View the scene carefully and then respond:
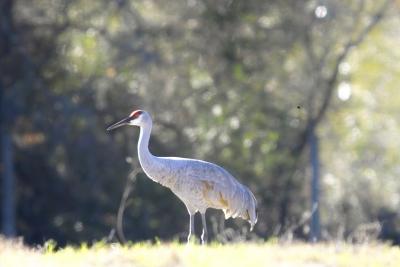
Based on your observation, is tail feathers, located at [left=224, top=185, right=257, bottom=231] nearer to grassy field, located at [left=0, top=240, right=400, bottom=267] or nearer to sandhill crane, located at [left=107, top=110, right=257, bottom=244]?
sandhill crane, located at [left=107, top=110, right=257, bottom=244]

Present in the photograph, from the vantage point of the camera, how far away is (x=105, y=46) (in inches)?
998

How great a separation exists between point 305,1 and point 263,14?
1.06 metres

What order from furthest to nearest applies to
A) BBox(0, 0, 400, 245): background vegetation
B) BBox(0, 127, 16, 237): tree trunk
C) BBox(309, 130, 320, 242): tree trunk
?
BBox(0, 0, 400, 245): background vegetation → BBox(0, 127, 16, 237): tree trunk → BBox(309, 130, 320, 242): tree trunk

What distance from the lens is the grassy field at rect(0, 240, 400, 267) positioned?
8.52 meters

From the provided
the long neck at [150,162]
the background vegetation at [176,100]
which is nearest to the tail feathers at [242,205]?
the long neck at [150,162]

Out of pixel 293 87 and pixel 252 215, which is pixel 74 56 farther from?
pixel 252 215

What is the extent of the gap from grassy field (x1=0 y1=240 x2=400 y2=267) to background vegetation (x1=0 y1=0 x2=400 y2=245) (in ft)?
48.8

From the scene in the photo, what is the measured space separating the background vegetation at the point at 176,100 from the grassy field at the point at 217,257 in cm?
1488

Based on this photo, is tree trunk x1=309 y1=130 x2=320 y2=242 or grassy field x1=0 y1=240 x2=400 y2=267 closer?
grassy field x1=0 y1=240 x2=400 y2=267

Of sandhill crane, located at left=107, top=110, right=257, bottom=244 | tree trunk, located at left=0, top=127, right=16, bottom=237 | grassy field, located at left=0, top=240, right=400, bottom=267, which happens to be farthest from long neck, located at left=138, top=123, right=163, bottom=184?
tree trunk, located at left=0, top=127, right=16, bottom=237

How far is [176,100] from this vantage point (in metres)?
25.7

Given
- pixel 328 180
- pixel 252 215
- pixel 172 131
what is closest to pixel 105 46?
pixel 172 131

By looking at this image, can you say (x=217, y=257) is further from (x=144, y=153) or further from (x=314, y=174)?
(x=314, y=174)

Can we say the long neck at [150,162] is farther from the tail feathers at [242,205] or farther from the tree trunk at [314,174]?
the tree trunk at [314,174]
